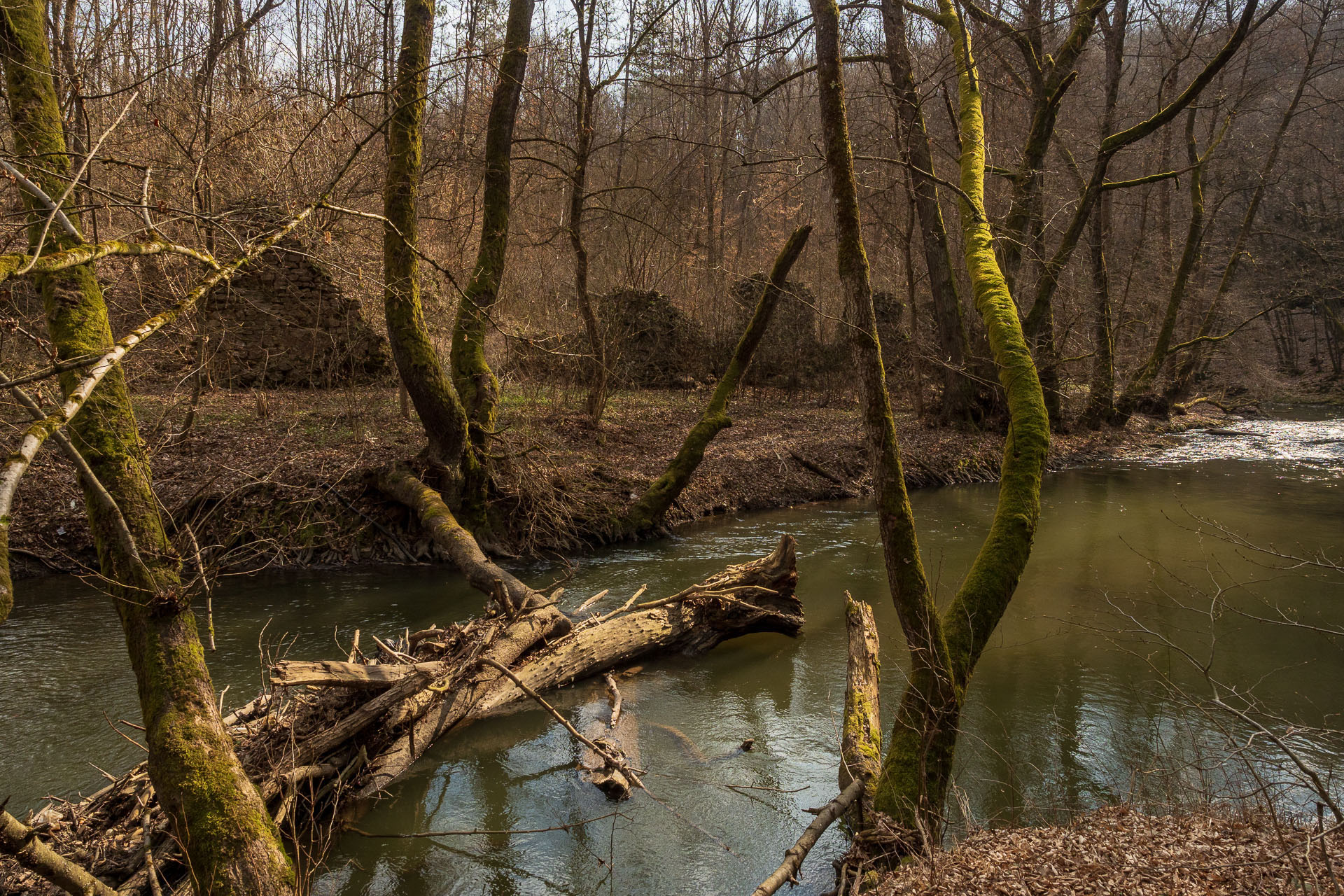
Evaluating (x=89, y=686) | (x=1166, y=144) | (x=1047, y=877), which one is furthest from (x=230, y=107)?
(x=1166, y=144)

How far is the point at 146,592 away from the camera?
3.72m

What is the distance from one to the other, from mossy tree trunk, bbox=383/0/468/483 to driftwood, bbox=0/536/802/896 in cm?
395

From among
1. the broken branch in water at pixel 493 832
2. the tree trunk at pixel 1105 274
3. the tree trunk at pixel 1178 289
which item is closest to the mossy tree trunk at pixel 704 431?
the broken branch in water at pixel 493 832

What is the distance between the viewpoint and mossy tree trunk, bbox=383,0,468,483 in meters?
9.48

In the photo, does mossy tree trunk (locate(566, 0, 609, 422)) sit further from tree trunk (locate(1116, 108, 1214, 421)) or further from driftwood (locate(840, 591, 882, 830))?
tree trunk (locate(1116, 108, 1214, 421))

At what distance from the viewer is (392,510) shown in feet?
35.2

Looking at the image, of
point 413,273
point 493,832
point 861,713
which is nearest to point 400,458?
point 413,273

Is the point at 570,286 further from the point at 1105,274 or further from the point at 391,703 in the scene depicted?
the point at 391,703

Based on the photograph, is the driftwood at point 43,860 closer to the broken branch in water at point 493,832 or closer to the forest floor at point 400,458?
the broken branch in water at point 493,832

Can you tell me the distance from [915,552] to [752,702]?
3.02 metres

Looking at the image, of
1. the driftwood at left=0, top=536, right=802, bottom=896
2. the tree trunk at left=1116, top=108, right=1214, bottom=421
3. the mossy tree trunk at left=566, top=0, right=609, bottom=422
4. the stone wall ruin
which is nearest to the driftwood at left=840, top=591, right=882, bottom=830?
the driftwood at left=0, top=536, right=802, bottom=896

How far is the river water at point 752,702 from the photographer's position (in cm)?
480

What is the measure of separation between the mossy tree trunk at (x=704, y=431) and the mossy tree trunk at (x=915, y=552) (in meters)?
5.01

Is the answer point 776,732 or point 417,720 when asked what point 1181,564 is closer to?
point 776,732
